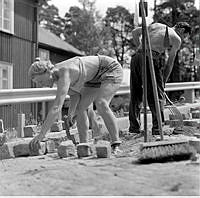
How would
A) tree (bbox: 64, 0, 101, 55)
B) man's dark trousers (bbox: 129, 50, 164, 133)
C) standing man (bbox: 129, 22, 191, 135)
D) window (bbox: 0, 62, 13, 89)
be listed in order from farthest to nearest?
tree (bbox: 64, 0, 101, 55)
window (bbox: 0, 62, 13, 89)
man's dark trousers (bbox: 129, 50, 164, 133)
standing man (bbox: 129, 22, 191, 135)

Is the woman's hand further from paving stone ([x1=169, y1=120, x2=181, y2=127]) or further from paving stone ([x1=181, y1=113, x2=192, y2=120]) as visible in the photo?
paving stone ([x1=181, y1=113, x2=192, y2=120])

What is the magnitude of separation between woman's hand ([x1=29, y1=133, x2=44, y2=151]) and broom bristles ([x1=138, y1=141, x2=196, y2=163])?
1.31 meters

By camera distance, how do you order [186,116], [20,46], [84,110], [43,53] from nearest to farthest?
[84,110], [186,116], [20,46], [43,53]

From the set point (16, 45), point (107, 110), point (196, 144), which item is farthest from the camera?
point (16, 45)

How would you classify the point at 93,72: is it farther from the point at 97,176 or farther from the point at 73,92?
the point at 97,176

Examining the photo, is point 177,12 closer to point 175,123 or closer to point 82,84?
point 175,123

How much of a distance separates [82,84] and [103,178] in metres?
2.10

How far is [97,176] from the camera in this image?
3.50 metres

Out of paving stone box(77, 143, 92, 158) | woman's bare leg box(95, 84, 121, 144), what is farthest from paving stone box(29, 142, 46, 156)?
woman's bare leg box(95, 84, 121, 144)

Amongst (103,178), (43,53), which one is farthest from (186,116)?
(43,53)

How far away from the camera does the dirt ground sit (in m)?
3.04

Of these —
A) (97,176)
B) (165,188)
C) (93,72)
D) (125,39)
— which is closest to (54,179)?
(97,176)

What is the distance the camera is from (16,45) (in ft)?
56.0

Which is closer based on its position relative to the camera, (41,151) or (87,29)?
(41,151)
